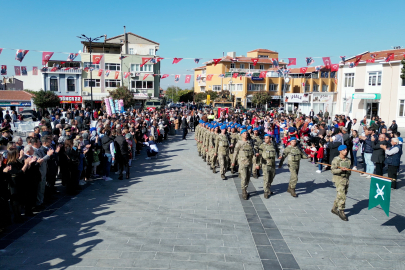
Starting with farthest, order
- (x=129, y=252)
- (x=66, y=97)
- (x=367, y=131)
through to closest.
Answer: (x=66, y=97), (x=367, y=131), (x=129, y=252)

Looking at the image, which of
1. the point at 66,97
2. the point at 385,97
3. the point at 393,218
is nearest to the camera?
the point at 393,218

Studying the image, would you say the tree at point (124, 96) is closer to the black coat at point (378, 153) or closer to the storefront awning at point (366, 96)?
the storefront awning at point (366, 96)

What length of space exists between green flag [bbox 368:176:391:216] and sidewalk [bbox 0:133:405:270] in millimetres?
570

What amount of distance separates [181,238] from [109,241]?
1393 millimetres

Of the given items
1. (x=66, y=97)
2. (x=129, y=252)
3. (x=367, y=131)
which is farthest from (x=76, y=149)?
(x=66, y=97)

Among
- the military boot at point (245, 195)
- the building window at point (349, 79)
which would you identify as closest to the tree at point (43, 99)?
the building window at point (349, 79)

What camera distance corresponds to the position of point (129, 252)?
19.0 ft

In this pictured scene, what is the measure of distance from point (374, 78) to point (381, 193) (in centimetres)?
3116

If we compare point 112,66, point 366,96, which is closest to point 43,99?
point 112,66

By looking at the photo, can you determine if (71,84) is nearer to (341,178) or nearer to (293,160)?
(293,160)

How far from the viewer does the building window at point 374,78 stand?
109 ft

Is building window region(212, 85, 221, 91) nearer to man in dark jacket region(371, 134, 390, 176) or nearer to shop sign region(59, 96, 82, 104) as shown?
shop sign region(59, 96, 82, 104)

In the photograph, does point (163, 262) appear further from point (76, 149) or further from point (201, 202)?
point (76, 149)

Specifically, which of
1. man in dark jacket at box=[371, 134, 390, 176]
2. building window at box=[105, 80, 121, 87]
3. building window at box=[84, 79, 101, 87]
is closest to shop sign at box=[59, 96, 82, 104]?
building window at box=[84, 79, 101, 87]
